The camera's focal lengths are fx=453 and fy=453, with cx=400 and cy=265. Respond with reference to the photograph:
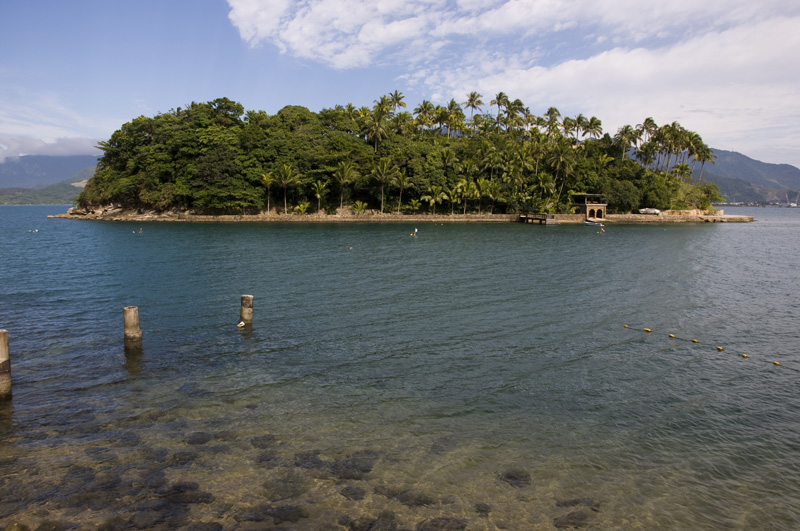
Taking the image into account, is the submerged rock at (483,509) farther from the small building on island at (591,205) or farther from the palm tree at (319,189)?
the small building on island at (591,205)

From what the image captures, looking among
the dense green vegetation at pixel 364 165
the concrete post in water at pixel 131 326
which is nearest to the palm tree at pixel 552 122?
the dense green vegetation at pixel 364 165

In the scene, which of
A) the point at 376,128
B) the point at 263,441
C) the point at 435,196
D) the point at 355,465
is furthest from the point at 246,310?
the point at 376,128

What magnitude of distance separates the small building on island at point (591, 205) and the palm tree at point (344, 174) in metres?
52.2

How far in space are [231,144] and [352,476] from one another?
9467 cm

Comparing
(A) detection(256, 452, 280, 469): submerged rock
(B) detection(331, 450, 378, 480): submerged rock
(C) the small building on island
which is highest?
(C) the small building on island

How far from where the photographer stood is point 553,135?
12562cm

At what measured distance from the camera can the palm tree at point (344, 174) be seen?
9056 centimetres

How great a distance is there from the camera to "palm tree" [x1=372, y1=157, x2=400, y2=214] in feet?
300

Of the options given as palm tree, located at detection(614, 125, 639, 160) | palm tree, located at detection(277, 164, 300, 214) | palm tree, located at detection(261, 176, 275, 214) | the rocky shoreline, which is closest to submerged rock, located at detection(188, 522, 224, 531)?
the rocky shoreline

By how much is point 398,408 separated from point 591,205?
103338 millimetres

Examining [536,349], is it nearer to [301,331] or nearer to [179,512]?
[301,331]

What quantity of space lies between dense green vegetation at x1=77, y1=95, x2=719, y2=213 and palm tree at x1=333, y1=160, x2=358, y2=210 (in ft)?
0.71

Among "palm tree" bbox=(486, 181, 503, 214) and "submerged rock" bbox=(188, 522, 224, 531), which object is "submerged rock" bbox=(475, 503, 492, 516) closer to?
"submerged rock" bbox=(188, 522, 224, 531)

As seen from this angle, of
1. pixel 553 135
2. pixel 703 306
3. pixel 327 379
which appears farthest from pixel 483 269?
pixel 553 135
